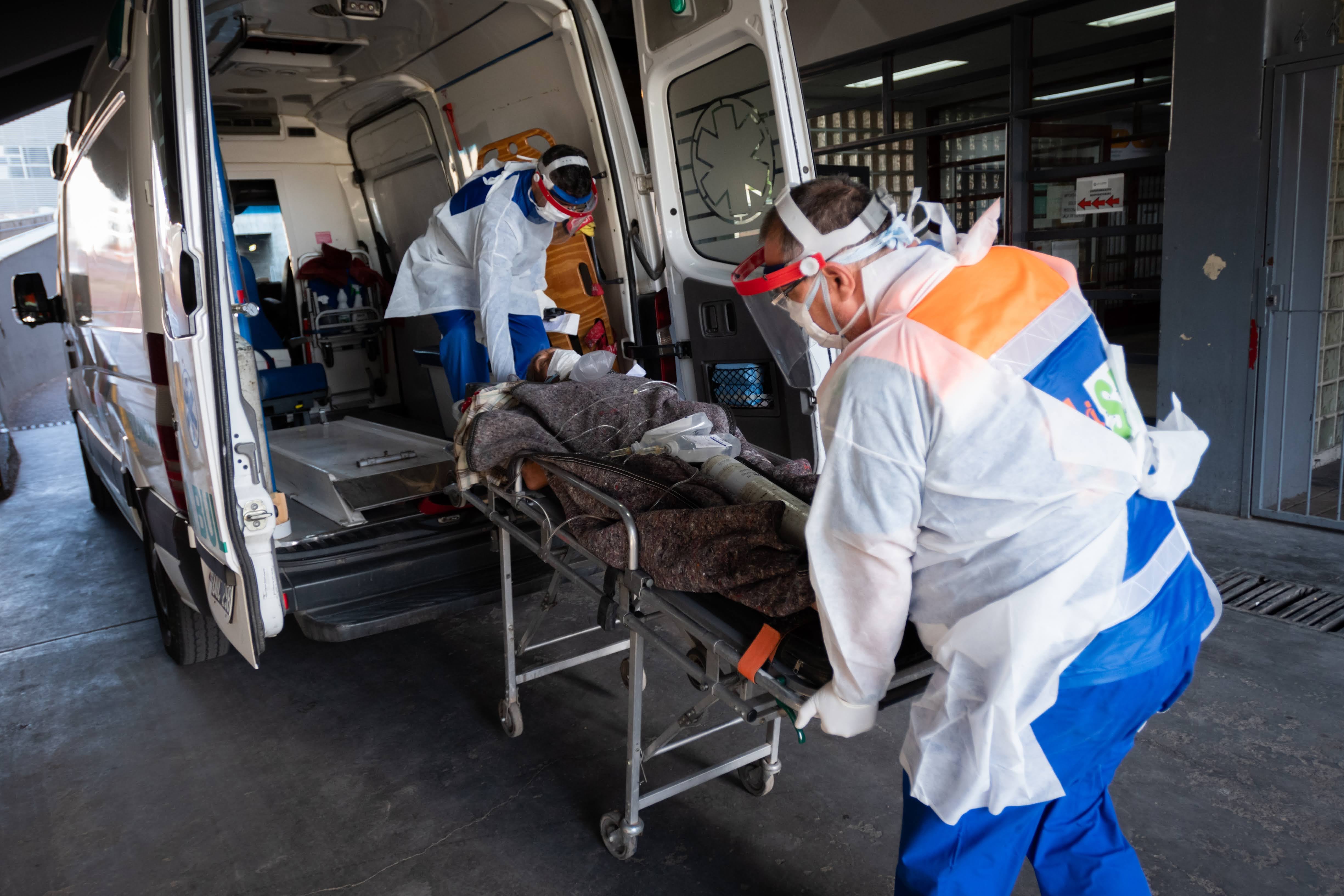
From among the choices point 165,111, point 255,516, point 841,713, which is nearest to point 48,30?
point 165,111

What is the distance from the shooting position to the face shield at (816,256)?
5.55 feet

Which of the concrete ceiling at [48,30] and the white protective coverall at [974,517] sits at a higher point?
the concrete ceiling at [48,30]

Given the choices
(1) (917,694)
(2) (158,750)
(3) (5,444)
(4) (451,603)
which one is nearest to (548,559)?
(4) (451,603)

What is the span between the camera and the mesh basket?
3857 mm

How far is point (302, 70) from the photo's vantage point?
563 centimetres

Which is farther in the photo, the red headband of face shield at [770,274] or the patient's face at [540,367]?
the patient's face at [540,367]

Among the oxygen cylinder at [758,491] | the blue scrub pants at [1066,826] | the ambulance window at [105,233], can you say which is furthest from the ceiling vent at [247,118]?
the blue scrub pants at [1066,826]

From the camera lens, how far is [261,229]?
6738 mm

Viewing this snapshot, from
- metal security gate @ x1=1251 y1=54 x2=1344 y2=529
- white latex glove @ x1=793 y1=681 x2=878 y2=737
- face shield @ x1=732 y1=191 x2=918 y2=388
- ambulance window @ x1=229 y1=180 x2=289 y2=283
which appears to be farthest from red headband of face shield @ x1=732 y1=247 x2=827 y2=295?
ambulance window @ x1=229 y1=180 x2=289 y2=283

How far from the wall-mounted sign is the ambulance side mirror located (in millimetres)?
6104

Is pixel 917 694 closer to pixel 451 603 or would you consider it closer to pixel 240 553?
pixel 451 603

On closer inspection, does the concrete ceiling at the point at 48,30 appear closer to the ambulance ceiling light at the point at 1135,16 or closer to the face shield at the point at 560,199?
the face shield at the point at 560,199

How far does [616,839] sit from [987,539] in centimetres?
155

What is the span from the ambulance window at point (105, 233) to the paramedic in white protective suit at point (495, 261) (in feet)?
3.73
